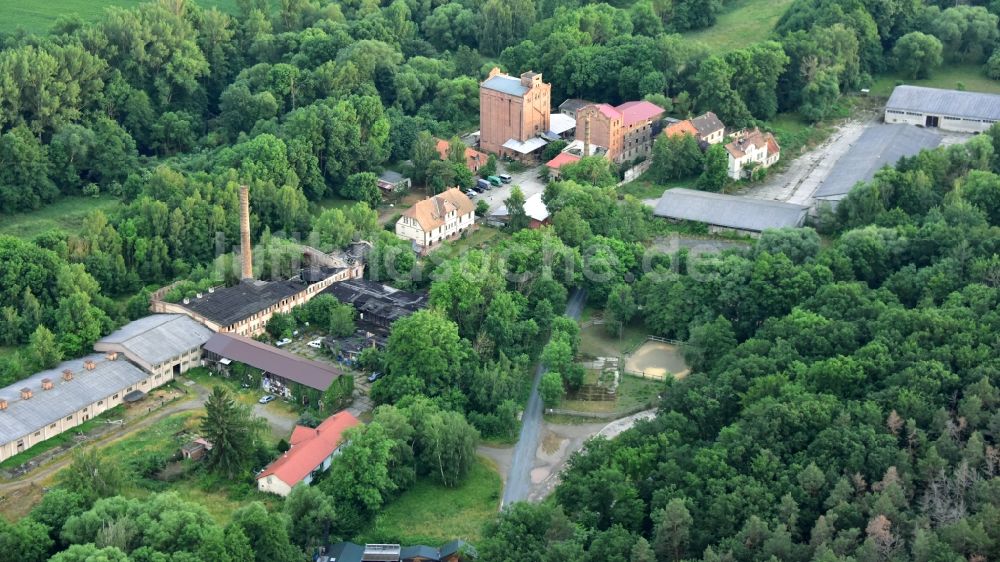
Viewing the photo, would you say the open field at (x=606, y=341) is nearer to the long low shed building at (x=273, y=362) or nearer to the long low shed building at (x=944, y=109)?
the long low shed building at (x=273, y=362)

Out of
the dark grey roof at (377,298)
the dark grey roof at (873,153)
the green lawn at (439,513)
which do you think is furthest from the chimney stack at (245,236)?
the dark grey roof at (873,153)

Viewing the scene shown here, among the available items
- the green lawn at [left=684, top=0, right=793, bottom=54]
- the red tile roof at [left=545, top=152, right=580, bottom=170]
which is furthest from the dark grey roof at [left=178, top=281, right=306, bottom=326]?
the green lawn at [left=684, top=0, right=793, bottom=54]

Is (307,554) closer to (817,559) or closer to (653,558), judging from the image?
(653,558)

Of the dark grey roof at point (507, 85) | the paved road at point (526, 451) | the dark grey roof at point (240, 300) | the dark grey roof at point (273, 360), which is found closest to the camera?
the paved road at point (526, 451)

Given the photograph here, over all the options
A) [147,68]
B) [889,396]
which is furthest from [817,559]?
[147,68]

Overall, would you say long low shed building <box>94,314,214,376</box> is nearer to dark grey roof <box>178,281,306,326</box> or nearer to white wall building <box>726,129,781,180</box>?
dark grey roof <box>178,281,306,326</box>

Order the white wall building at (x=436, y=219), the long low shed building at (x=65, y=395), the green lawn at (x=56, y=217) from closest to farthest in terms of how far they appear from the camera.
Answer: the long low shed building at (x=65, y=395), the white wall building at (x=436, y=219), the green lawn at (x=56, y=217)
